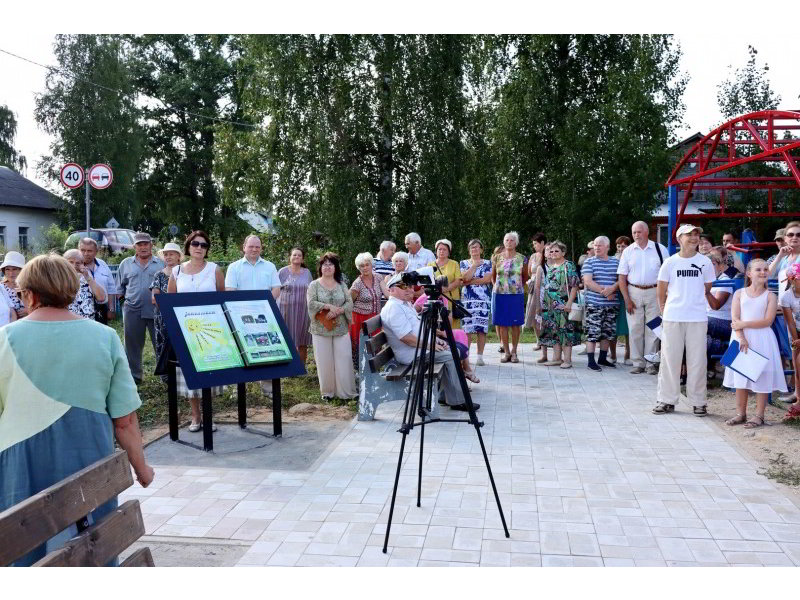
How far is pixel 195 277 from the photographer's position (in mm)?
7082

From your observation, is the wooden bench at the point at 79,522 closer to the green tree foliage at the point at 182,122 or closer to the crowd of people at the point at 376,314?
the crowd of people at the point at 376,314

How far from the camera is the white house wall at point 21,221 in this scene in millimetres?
41344

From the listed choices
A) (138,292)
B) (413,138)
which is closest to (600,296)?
(138,292)

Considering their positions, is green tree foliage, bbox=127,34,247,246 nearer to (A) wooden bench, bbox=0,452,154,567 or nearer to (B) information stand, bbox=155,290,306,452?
(B) information stand, bbox=155,290,306,452

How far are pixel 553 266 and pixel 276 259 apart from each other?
10151mm

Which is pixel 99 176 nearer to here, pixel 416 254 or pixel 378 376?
pixel 416 254

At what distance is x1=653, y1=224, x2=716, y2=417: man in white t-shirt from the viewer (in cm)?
727

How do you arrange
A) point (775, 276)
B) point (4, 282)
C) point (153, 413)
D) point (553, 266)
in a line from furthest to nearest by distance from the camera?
point (553, 266) < point (775, 276) < point (153, 413) < point (4, 282)

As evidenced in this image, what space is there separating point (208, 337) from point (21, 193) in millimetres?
42515

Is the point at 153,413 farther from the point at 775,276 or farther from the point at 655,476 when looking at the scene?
the point at 775,276

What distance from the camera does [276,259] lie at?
61.4 feet

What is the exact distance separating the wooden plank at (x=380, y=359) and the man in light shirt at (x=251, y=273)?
158cm

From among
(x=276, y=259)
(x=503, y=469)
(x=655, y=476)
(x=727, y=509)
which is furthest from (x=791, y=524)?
(x=276, y=259)

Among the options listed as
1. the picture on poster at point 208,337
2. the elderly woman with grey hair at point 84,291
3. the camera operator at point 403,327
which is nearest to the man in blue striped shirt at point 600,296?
the camera operator at point 403,327
